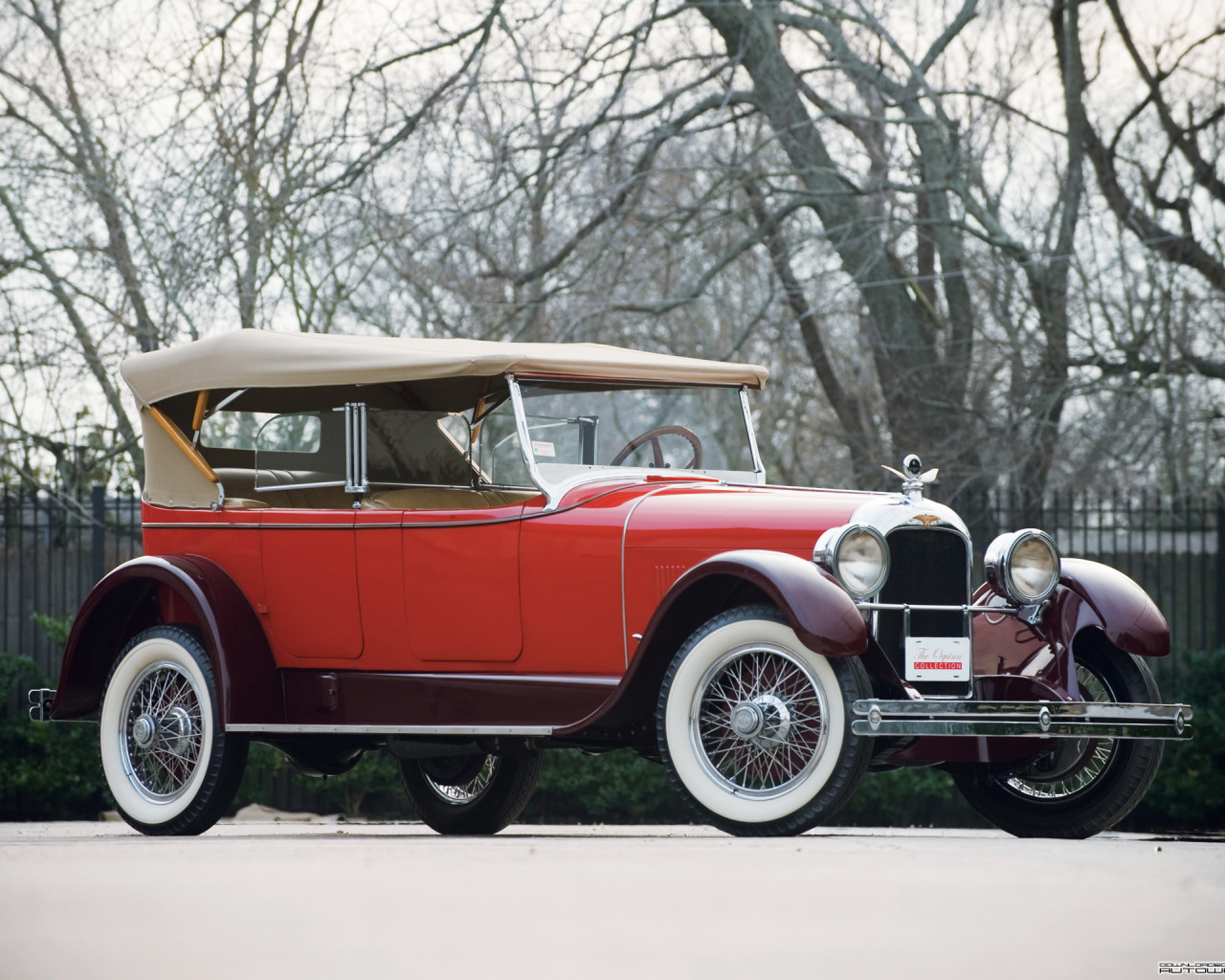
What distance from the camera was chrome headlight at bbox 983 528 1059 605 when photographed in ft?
19.1

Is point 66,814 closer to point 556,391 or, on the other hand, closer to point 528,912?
point 556,391

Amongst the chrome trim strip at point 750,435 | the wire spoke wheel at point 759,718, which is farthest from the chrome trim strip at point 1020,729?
the chrome trim strip at point 750,435

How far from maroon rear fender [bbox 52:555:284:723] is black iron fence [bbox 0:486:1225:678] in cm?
464

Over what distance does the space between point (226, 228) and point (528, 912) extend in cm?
810

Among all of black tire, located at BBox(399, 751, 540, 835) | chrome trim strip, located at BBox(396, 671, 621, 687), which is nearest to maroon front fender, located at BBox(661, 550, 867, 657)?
chrome trim strip, located at BBox(396, 671, 621, 687)

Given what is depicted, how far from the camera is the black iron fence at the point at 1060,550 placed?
1166cm

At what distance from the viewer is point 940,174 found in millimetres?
12445

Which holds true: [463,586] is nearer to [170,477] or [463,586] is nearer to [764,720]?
[764,720]

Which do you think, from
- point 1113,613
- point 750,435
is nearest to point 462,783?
point 750,435

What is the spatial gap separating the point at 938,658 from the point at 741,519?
0.85 m

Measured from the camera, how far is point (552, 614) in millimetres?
5961

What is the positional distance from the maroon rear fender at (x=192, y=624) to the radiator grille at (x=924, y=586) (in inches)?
103

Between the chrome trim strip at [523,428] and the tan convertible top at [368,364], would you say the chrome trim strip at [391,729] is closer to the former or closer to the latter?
the chrome trim strip at [523,428]

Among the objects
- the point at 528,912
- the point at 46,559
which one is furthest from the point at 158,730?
the point at 46,559
